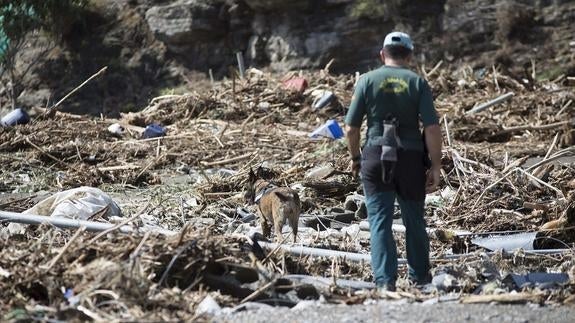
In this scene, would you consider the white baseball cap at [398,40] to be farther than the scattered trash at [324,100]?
No

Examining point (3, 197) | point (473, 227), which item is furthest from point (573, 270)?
point (3, 197)

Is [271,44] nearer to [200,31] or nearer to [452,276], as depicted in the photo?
[200,31]

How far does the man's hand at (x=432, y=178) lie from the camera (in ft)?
24.4

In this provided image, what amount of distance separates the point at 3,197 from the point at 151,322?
29.8 feet

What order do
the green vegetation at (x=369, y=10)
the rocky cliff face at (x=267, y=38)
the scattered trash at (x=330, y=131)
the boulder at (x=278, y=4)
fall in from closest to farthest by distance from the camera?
the scattered trash at (x=330, y=131), the rocky cliff face at (x=267, y=38), the green vegetation at (x=369, y=10), the boulder at (x=278, y=4)

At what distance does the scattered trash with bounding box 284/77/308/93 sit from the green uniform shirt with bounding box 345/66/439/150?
50.3ft

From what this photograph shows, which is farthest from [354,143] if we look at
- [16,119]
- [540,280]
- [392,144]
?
[16,119]

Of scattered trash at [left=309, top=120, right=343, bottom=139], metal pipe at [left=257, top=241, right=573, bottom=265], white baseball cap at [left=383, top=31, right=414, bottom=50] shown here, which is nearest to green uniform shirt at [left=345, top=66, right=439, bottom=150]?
white baseball cap at [left=383, top=31, right=414, bottom=50]

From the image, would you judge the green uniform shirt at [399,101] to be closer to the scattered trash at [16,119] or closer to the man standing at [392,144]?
the man standing at [392,144]

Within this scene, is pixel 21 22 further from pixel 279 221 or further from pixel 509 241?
pixel 509 241

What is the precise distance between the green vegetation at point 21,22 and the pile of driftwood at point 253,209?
1054cm

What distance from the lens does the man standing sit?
7.32 metres

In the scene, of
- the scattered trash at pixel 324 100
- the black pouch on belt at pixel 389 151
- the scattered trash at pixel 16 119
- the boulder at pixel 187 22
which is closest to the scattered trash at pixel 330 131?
the scattered trash at pixel 324 100

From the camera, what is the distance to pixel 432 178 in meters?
7.51
